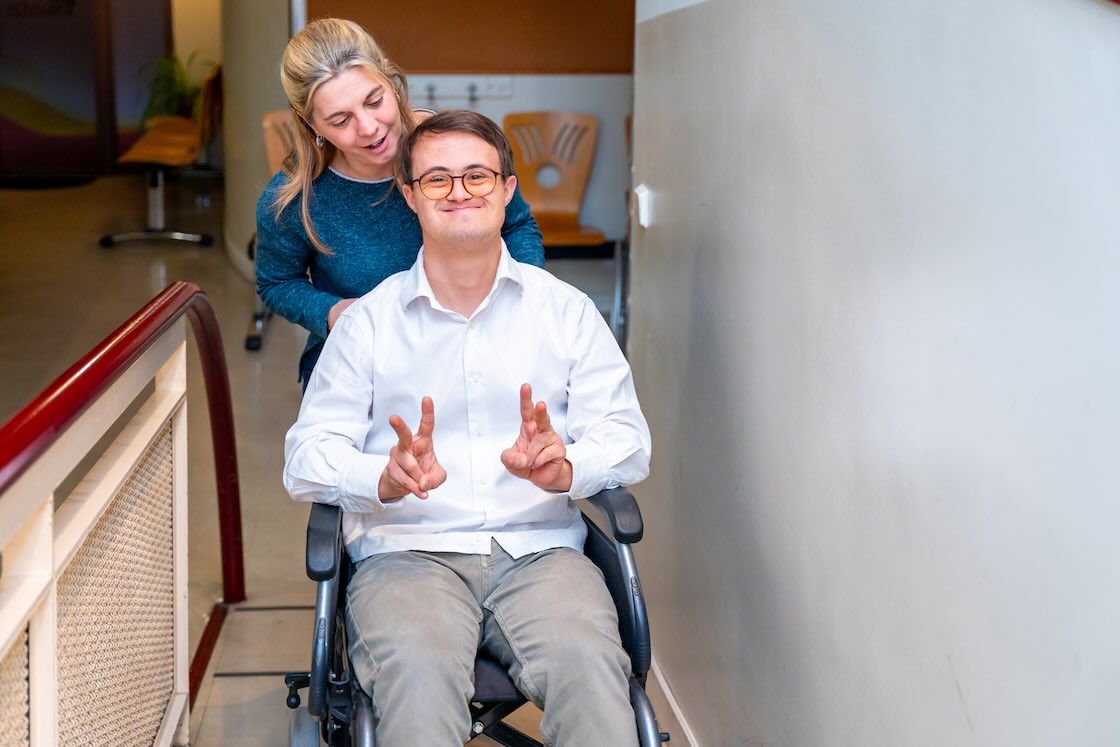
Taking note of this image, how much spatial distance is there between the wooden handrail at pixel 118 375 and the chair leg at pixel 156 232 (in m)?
5.30

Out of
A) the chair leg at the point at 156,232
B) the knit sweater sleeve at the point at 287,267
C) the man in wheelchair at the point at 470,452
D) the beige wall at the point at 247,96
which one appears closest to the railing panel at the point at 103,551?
the knit sweater sleeve at the point at 287,267

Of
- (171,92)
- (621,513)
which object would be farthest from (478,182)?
(171,92)

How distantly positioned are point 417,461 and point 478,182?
1.49 feet

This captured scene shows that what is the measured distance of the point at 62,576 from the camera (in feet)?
5.28

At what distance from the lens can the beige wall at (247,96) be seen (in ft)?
20.9

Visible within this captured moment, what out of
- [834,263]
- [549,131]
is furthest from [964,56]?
[549,131]

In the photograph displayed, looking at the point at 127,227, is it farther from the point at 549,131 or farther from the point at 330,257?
the point at 330,257

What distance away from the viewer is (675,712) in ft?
9.05

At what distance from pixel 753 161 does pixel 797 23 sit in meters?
0.28

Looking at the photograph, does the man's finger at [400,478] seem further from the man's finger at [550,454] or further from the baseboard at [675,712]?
the baseboard at [675,712]

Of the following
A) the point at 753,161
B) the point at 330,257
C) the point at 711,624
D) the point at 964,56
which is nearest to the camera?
the point at 964,56

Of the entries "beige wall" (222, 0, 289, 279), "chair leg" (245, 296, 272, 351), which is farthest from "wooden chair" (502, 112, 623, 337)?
"chair leg" (245, 296, 272, 351)

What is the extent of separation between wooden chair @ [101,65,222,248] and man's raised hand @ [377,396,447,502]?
6.38 meters

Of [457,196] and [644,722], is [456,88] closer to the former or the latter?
[457,196]
